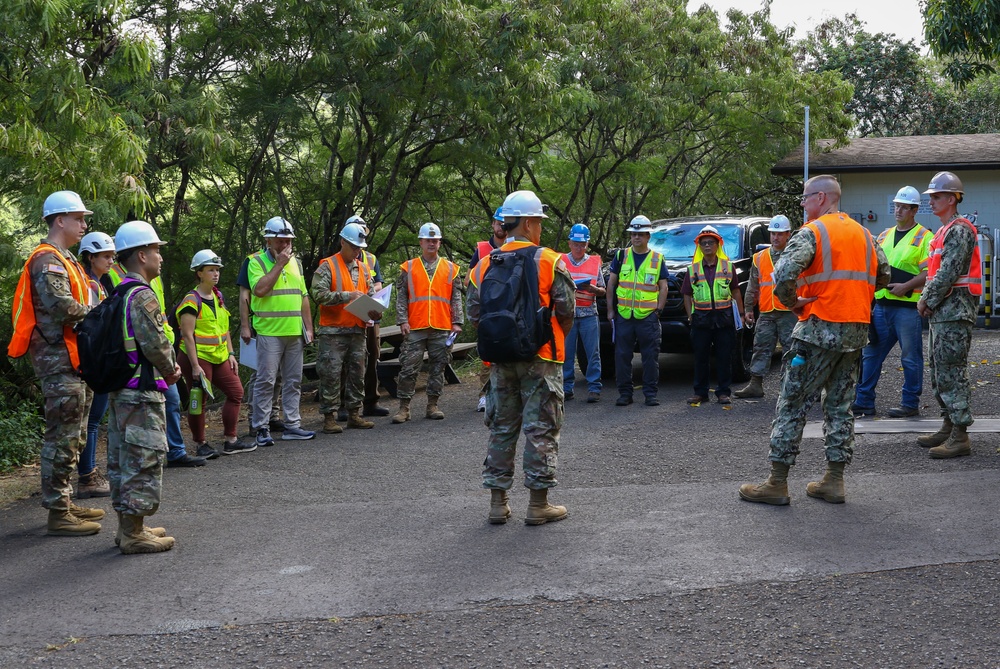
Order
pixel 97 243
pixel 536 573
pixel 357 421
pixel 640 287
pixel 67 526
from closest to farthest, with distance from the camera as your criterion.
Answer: pixel 536 573
pixel 67 526
pixel 97 243
pixel 357 421
pixel 640 287

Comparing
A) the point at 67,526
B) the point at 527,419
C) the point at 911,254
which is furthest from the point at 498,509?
→ the point at 911,254

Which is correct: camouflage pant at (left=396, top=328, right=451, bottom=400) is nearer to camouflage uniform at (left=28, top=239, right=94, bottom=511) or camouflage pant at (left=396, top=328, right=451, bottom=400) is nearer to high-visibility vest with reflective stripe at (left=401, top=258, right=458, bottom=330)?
high-visibility vest with reflective stripe at (left=401, top=258, right=458, bottom=330)

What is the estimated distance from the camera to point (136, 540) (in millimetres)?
5875

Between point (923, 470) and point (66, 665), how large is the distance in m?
5.70

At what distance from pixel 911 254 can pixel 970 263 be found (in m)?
1.39

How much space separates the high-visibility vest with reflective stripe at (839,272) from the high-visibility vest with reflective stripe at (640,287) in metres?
4.37

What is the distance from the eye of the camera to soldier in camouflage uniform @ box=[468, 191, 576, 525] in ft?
20.1

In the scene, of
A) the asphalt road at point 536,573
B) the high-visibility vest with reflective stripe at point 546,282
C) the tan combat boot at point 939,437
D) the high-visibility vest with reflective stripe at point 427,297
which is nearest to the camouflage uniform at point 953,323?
the tan combat boot at point 939,437

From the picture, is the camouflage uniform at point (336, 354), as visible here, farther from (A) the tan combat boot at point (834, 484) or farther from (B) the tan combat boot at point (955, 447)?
(B) the tan combat boot at point (955, 447)

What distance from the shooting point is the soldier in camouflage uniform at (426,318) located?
10.3 meters

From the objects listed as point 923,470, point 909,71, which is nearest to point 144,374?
point 923,470

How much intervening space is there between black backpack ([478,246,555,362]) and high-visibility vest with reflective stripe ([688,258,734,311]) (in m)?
4.95

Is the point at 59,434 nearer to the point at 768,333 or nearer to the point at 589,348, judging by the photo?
the point at 589,348

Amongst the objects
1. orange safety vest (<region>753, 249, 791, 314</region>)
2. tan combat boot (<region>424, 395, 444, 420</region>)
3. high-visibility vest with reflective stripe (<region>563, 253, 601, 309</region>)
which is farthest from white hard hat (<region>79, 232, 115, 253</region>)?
orange safety vest (<region>753, 249, 791, 314</region>)
